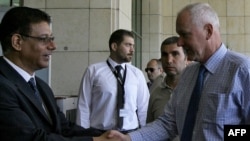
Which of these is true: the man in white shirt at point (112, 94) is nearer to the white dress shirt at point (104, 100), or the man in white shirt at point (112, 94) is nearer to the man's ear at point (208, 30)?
the white dress shirt at point (104, 100)

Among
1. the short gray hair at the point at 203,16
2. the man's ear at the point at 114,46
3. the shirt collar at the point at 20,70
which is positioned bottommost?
the shirt collar at the point at 20,70

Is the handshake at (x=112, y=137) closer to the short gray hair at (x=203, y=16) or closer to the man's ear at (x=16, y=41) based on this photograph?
the man's ear at (x=16, y=41)

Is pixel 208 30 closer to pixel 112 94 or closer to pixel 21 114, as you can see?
pixel 21 114

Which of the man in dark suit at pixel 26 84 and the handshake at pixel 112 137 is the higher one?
the man in dark suit at pixel 26 84

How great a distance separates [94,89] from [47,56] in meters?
2.68

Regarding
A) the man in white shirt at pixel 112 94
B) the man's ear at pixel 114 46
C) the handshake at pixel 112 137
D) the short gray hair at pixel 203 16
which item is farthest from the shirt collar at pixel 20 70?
the man's ear at pixel 114 46

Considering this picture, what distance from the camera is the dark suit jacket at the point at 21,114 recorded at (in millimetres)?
2787

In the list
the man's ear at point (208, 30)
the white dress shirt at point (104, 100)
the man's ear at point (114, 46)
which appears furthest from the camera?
the man's ear at point (114, 46)

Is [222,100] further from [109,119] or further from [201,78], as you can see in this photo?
[109,119]

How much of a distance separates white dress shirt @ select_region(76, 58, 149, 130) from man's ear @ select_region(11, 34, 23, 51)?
2730 mm

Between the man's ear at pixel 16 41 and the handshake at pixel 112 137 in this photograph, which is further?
the handshake at pixel 112 137

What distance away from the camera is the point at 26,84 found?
308cm

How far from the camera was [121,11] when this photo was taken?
8375mm

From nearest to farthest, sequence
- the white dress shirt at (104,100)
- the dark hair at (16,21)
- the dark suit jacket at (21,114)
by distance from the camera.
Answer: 1. the dark suit jacket at (21,114)
2. the dark hair at (16,21)
3. the white dress shirt at (104,100)
